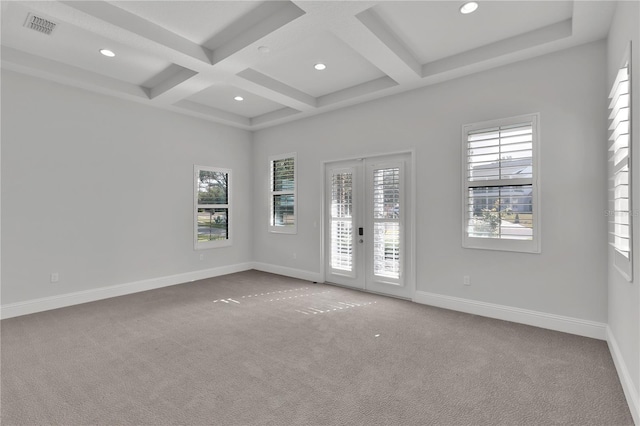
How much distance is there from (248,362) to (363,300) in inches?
85.2

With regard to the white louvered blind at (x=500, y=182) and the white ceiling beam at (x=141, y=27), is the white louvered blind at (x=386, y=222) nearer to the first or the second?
the white louvered blind at (x=500, y=182)

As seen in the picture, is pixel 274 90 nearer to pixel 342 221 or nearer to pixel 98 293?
pixel 342 221

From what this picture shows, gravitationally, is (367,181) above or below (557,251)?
above

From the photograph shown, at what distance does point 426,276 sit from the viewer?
13.9 feet

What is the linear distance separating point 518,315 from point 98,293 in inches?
215

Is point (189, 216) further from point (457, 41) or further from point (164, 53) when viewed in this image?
point (457, 41)

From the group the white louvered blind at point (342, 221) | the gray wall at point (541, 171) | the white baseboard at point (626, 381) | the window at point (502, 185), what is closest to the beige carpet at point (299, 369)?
the white baseboard at point (626, 381)

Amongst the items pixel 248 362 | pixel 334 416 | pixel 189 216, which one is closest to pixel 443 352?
pixel 334 416

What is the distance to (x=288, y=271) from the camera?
6031mm

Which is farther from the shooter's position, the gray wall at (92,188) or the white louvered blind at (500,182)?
the gray wall at (92,188)

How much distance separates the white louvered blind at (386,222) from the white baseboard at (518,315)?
0.60m

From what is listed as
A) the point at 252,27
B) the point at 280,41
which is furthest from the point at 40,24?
the point at 280,41

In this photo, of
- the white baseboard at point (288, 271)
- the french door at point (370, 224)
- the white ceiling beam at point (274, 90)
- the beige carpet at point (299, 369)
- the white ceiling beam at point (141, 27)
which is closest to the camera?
the beige carpet at point (299, 369)

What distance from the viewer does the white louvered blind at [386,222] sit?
180 inches
